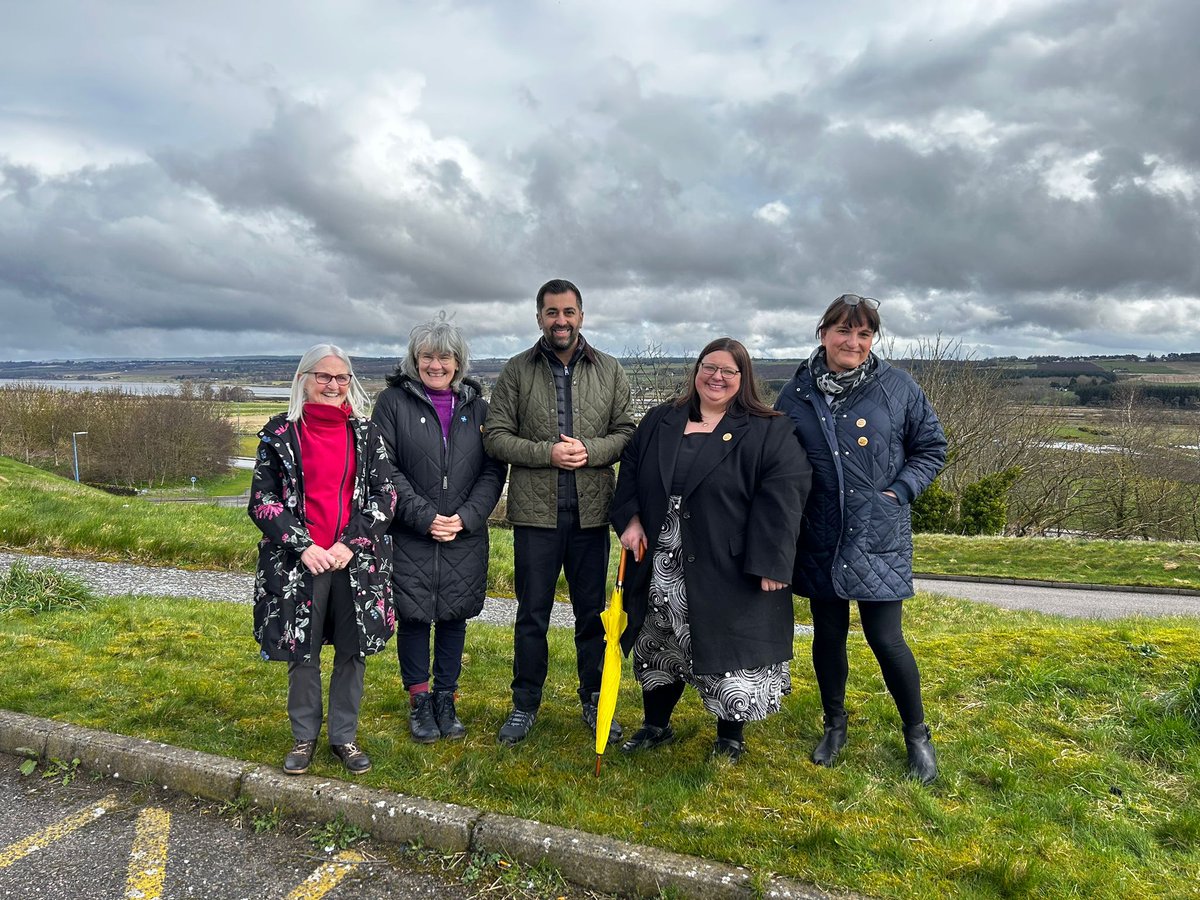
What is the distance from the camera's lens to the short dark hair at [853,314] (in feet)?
12.3

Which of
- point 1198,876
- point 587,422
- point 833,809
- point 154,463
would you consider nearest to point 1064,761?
point 1198,876

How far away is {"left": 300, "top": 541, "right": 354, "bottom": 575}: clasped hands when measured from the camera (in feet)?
12.2

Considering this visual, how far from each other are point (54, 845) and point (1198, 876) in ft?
16.3

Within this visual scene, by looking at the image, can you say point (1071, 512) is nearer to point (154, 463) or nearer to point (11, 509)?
point (11, 509)

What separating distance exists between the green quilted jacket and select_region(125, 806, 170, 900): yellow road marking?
7.45ft

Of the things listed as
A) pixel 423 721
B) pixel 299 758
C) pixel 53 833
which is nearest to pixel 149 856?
pixel 53 833

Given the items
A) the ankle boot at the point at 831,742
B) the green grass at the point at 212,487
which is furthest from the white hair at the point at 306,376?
the green grass at the point at 212,487

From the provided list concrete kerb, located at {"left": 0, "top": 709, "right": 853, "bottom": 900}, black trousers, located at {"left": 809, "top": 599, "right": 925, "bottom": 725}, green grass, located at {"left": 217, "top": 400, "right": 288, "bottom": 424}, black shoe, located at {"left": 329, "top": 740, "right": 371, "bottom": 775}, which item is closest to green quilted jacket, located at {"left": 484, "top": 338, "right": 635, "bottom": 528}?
black trousers, located at {"left": 809, "top": 599, "right": 925, "bottom": 725}

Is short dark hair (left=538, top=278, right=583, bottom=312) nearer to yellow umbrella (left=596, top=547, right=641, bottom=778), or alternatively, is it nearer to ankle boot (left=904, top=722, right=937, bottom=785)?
yellow umbrella (left=596, top=547, right=641, bottom=778)

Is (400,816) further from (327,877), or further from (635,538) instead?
(635,538)

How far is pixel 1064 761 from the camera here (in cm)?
391

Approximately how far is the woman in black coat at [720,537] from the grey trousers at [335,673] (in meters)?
1.49

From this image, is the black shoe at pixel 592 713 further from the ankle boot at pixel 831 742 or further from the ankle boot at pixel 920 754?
the ankle boot at pixel 920 754


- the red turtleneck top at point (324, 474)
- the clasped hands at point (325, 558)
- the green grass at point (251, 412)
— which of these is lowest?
the green grass at point (251, 412)
